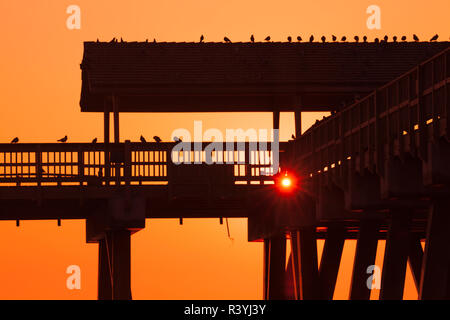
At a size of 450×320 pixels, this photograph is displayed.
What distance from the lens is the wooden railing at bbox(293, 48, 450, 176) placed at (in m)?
30.1

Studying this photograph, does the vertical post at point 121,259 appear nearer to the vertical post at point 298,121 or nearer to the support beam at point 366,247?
the vertical post at point 298,121

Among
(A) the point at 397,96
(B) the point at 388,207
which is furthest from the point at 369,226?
(A) the point at 397,96

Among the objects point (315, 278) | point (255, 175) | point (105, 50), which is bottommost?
point (315, 278)

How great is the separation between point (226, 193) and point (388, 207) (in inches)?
503

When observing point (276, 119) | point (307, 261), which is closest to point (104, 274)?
point (276, 119)

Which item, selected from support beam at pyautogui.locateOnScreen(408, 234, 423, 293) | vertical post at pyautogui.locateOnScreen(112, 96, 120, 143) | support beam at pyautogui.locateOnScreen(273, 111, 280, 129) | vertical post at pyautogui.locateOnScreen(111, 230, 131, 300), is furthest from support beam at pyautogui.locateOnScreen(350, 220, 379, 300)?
support beam at pyautogui.locateOnScreen(273, 111, 280, 129)

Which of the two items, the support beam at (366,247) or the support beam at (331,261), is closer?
the support beam at (366,247)

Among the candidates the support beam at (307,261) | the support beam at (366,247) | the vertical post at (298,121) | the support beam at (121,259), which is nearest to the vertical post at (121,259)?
the support beam at (121,259)

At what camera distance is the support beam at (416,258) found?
53719mm

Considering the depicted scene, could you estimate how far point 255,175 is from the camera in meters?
48.7

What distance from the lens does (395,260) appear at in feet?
115

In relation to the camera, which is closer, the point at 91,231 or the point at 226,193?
the point at 226,193

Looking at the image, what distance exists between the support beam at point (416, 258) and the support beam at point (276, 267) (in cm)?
409
